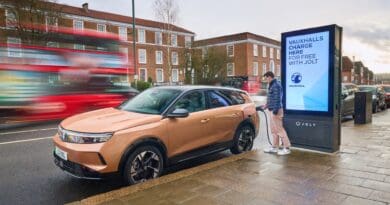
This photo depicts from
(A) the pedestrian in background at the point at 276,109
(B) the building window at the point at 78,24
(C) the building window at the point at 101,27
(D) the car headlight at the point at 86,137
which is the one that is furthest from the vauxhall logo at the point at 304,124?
(C) the building window at the point at 101,27

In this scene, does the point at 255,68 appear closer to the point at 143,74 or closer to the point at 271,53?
the point at 271,53

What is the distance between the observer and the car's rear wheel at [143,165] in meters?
4.74

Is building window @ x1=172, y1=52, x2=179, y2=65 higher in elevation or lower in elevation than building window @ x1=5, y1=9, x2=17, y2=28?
lower

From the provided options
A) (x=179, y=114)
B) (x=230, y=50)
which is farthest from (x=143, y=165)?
(x=230, y=50)

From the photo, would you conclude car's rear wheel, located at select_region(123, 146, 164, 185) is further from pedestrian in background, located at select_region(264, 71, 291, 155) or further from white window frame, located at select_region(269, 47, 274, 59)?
white window frame, located at select_region(269, 47, 274, 59)

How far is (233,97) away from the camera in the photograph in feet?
22.9

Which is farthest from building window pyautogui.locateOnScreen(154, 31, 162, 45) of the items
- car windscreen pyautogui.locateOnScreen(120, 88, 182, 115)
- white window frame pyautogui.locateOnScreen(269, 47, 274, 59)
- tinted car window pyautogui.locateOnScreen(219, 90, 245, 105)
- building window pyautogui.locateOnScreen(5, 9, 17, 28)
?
car windscreen pyautogui.locateOnScreen(120, 88, 182, 115)

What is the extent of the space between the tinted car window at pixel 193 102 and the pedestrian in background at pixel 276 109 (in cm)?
139

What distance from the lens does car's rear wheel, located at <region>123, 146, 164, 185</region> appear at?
15.5ft

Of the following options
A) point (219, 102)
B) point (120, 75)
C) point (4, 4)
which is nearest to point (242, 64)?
point (4, 4)

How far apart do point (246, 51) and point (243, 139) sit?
4893 centimetres

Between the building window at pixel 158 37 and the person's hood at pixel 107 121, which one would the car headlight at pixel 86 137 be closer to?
the person's hood at pixel 107 121

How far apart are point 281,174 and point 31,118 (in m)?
10.4

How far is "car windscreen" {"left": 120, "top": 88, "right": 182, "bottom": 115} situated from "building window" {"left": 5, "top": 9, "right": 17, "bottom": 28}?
2419cm
